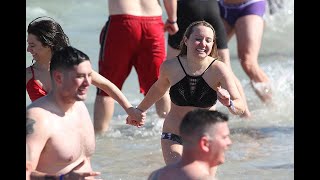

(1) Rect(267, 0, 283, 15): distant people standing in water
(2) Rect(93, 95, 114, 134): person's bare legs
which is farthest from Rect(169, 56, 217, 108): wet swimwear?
(1) Rect(267, 0, 283, 15): distant people standing in water

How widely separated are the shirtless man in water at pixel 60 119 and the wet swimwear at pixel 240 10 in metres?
4.71

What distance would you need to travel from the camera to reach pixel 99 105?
8.87 meters

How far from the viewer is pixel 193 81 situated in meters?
6.60

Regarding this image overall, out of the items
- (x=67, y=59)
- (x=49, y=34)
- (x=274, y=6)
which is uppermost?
(x=67, y=59)

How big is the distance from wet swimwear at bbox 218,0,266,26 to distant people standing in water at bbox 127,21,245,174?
3.09m

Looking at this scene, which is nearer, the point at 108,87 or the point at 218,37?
the point at 108,87

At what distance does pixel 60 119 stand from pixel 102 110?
377 cm

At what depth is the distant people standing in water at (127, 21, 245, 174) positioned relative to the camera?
21.4ft

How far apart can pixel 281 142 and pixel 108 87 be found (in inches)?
136

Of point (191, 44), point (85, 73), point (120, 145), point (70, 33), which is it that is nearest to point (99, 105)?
point (120, 145)

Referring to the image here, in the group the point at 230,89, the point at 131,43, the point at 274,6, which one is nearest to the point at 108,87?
the point at 230,89

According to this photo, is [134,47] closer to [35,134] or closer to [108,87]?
[108,87]

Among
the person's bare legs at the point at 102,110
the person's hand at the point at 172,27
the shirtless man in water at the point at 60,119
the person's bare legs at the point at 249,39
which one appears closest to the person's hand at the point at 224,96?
the shirtless man in water at the point at 60,119
